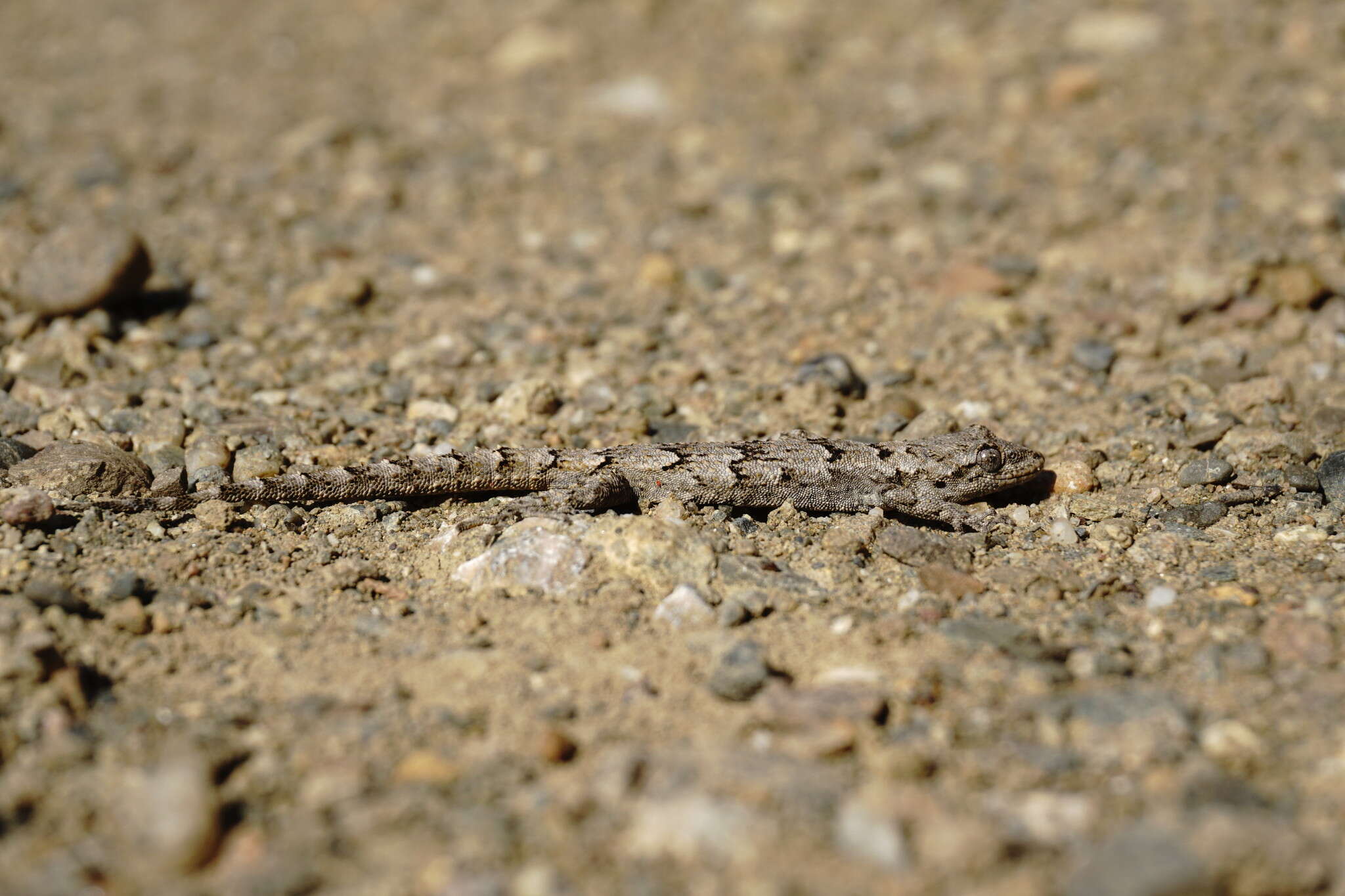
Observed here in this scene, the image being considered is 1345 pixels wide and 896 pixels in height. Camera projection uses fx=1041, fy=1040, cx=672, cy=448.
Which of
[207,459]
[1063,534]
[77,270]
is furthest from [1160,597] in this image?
[77,270]

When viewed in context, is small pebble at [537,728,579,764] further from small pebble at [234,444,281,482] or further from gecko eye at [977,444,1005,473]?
gecko eye at [977,444,1005,473]

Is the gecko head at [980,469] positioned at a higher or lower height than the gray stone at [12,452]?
lower

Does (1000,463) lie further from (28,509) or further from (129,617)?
(28,509)

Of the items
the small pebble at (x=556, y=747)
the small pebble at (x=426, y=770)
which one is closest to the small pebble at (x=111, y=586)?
the small pebble at (x=426, y=770)

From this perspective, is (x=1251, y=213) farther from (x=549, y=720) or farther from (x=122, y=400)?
(x=122, y=400)

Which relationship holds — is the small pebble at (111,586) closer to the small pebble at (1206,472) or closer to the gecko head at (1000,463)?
the gecko head at (1000,463)
